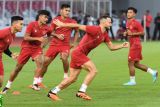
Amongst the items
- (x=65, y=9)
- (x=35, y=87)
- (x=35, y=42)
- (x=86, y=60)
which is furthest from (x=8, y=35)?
(x=65, y=9)

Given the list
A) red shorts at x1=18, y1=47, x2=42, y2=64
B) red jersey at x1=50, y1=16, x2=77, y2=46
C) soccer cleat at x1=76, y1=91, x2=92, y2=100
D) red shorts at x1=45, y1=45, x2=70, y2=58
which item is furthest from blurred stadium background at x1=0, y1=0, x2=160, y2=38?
soccer cleat at x1=76, y1=91, x2=92, y2=100

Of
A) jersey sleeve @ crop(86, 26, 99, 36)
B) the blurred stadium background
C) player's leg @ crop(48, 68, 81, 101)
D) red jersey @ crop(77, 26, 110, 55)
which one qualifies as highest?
jersey sleeve @ crop(86, 26, 99, 36)

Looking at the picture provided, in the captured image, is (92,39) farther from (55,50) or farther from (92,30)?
(55,50)

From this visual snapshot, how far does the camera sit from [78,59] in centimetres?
1670

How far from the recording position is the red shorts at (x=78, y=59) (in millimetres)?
16672

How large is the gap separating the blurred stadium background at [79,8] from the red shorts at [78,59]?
35108 mm

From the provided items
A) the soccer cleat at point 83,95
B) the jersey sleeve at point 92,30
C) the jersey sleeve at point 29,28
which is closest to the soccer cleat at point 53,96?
the soccer cleat at point 83,95

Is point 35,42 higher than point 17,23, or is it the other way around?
point 17,23

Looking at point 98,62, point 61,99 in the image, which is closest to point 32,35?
point 61,99

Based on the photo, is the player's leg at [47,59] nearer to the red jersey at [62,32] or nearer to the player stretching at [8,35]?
the red jersey at [62,32]

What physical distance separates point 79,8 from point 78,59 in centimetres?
3841

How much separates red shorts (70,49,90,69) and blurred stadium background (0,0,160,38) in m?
35.1

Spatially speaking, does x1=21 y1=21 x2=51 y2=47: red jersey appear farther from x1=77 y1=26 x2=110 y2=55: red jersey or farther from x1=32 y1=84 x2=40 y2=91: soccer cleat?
x1=77 y1=26 x2=110 y2=55: red jersey

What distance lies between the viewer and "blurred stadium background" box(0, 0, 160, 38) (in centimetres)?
5247
